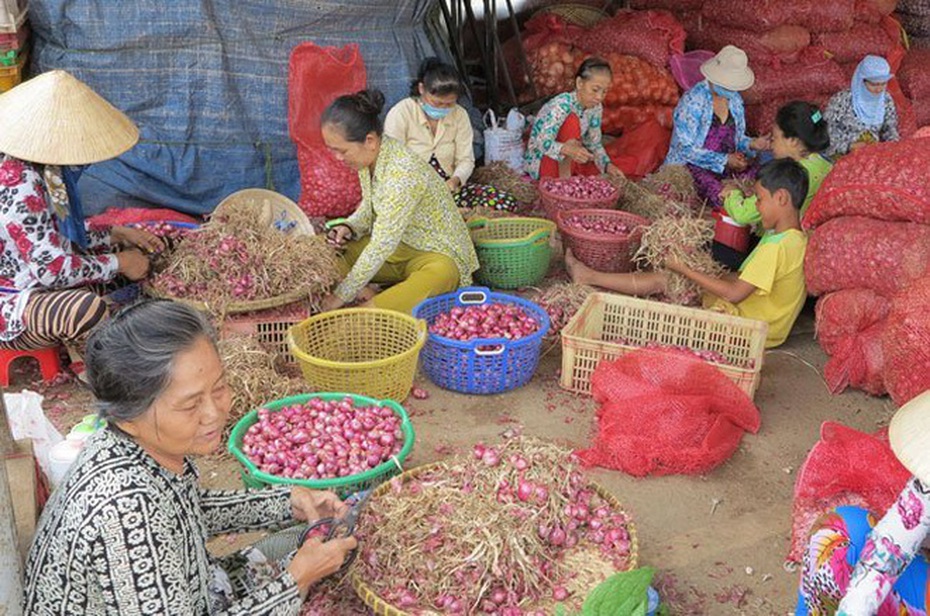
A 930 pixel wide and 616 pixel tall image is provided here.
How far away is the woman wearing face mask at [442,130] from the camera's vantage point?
5008 mm

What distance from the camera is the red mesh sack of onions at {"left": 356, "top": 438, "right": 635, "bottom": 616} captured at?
88.7 inches

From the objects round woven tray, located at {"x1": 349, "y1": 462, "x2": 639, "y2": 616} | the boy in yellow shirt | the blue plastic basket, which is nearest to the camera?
round woven tray, located at {"x1": 349, "y1": 462, "x2": 639, "y2": 616}

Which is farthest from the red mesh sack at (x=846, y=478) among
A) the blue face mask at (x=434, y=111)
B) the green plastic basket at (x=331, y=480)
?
the blue face mask at (x=434, y=111)

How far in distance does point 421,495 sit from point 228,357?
126 cm

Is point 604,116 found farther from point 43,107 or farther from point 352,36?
point 43,107

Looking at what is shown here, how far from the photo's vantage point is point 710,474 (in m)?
3.24

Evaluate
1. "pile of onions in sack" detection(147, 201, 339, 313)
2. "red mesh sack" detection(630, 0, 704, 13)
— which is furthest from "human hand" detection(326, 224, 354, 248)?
"red mesh sack" detection(630, 0, 704, 13)

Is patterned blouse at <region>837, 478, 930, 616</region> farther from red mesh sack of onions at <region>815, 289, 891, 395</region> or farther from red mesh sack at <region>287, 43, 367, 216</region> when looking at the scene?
red mesh sack at <region>287, 43, 367, 216</region>

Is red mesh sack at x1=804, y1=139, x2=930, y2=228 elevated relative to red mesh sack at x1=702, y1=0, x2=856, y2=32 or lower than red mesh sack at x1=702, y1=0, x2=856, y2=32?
lower

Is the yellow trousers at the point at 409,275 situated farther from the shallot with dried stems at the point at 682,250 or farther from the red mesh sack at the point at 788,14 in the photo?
the red mesh sack at the point at 788,14

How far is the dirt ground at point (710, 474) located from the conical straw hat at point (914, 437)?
94 centimetres

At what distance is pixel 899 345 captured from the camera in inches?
122

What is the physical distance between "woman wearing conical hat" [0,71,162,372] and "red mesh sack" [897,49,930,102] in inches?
234

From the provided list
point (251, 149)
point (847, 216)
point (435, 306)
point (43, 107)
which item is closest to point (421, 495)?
point (435, 306)
